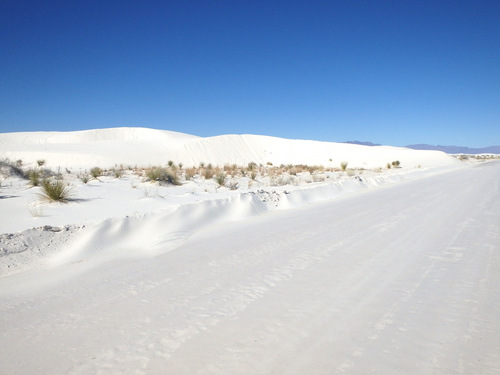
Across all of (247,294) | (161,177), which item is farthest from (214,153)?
(247,294)

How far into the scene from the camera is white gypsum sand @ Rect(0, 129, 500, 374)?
7.52 ft

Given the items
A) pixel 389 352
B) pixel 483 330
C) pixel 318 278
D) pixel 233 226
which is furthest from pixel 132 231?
pixel 483 330

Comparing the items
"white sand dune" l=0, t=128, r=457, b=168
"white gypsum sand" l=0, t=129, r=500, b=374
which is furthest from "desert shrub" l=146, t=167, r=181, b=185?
"white sand dune" l=0, t=128, r=457, b=168

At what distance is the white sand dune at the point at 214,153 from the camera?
44812 millimetres

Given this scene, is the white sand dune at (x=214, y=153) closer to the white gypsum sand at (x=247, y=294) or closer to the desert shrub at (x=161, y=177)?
the desert shrub at (x=161, y=177)

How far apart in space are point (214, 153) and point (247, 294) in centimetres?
5512

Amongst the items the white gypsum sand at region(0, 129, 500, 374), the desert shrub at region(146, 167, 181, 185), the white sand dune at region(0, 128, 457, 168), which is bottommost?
the white gypsum sand at region(0, 129, 500, 374)

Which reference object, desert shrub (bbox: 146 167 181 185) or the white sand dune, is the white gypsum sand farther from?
the white sand dune

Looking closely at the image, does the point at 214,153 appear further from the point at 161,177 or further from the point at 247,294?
the point at 247,294

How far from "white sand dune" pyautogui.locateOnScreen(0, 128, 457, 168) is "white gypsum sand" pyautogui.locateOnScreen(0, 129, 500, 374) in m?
38.8

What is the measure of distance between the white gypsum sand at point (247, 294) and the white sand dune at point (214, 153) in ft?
127

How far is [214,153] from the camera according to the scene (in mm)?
57531

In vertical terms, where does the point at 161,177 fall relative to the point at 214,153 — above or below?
below

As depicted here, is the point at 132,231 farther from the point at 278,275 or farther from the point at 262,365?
the point at 262,365
